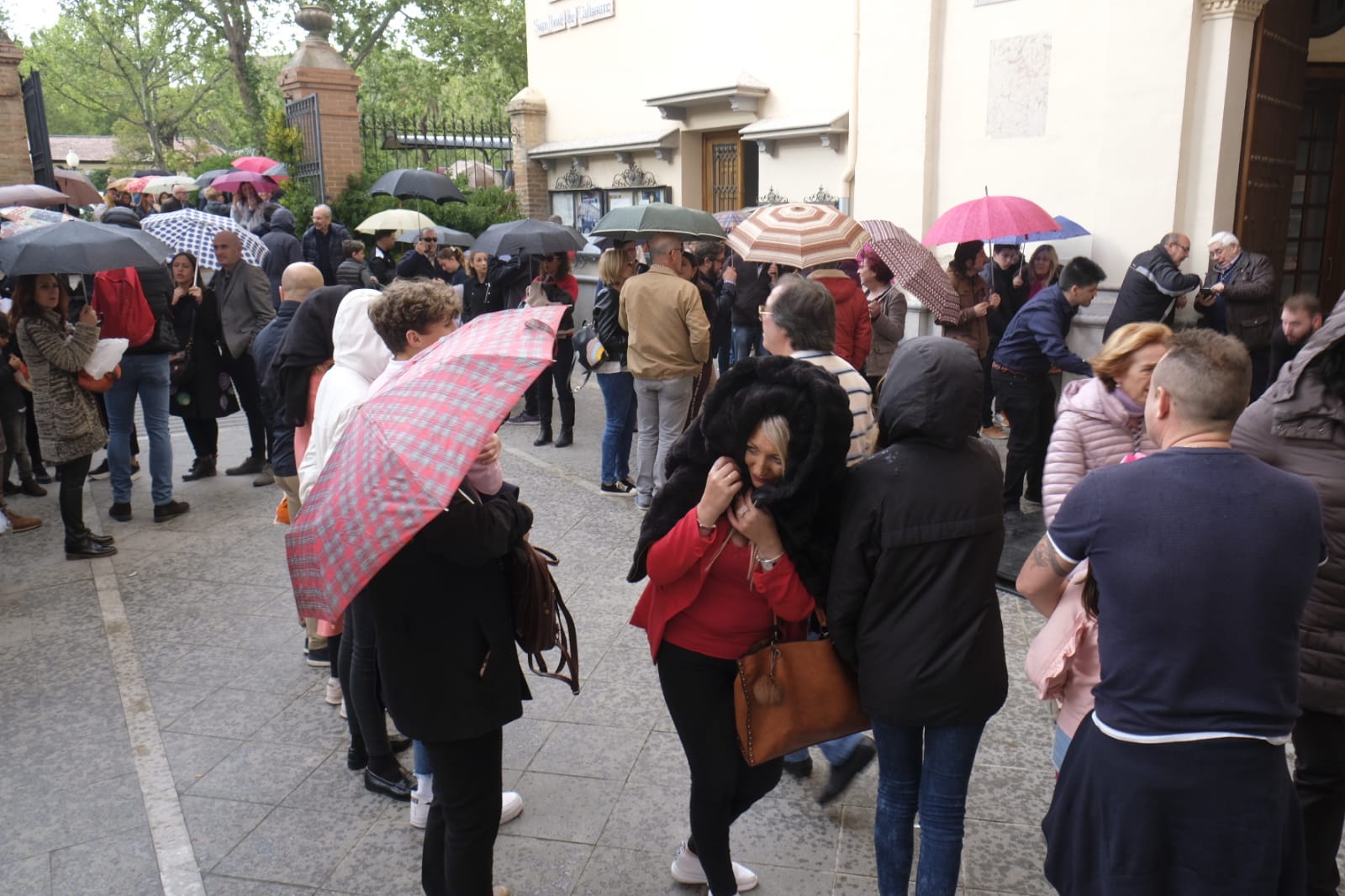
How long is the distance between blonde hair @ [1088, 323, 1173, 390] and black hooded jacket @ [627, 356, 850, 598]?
1531mm

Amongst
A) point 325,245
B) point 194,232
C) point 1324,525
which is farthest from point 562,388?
point 1324,525

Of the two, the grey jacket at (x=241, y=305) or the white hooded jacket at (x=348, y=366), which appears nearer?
the white hooded jacket at (x=348, y=366)

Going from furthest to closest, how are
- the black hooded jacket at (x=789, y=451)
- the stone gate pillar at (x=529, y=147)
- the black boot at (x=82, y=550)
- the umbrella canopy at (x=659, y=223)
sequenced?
the stone gate pillar at (x=529, y=147)
the umbrella canopy at (x=659, y=223)
the black boot at (x=82, y=550)
the black hooded jacket at (x=789, y=451)

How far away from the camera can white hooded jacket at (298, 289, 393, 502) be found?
3.47 m

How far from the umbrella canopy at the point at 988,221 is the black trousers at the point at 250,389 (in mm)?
5568

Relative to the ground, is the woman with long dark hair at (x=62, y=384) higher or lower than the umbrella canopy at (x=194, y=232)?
lower

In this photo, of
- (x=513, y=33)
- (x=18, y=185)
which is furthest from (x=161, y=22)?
(x=18, y=185)

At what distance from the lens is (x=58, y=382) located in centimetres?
632

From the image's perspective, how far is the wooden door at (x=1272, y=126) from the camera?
8523 millimetres

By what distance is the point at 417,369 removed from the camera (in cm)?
250

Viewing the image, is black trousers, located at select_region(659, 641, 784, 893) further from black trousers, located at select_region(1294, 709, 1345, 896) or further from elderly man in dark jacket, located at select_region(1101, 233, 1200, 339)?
elderly man in dark jacket, located at select_region(1101, 233, 1200, 339)

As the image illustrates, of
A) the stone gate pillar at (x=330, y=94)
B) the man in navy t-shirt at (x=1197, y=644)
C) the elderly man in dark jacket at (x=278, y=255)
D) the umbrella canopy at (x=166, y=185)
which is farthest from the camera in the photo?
the umbrella canopy at (x=166, y=185)

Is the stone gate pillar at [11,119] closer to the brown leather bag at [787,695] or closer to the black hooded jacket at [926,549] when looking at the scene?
the brown leather bag at [787,695]

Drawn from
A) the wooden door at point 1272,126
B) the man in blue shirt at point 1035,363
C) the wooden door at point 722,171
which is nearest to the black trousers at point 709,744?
the man in blue shirt at point 1035,363
